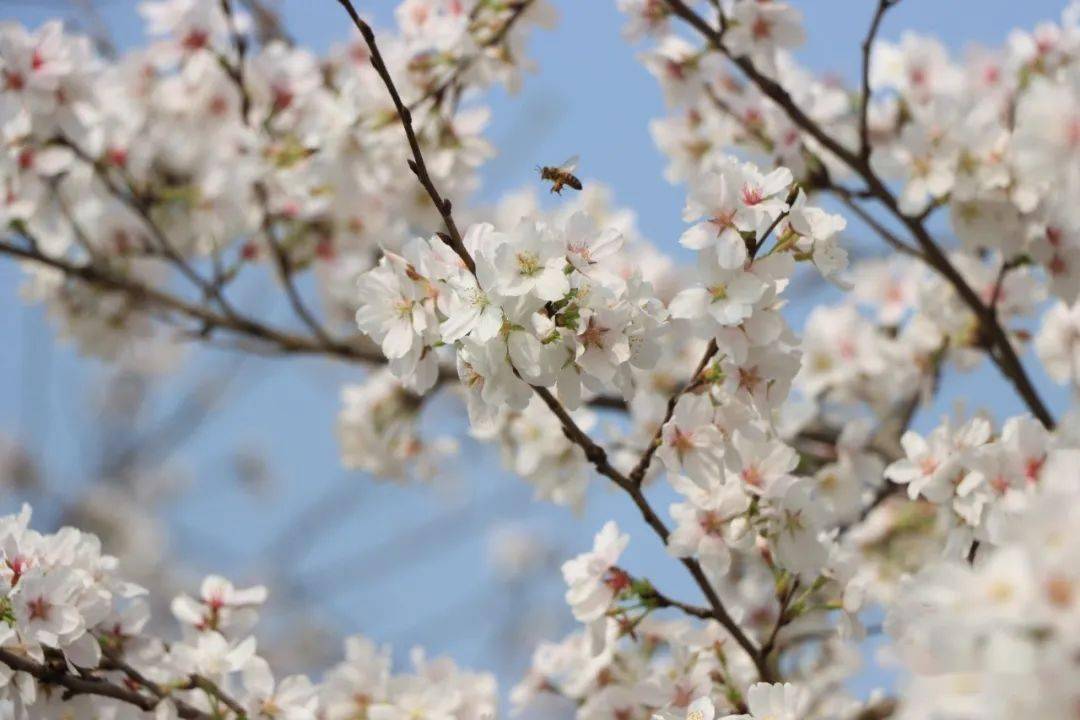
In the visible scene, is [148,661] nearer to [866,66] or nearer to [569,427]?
[569,427]

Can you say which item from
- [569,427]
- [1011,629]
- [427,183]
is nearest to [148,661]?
[569,427]

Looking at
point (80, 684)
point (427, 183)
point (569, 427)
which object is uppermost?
point (427, 183)

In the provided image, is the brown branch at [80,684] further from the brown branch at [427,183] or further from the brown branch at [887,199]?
the brown branch at [887,199]

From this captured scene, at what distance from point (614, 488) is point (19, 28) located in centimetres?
154

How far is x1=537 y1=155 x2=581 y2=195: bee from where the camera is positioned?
162cm

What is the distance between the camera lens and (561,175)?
5.38 feet

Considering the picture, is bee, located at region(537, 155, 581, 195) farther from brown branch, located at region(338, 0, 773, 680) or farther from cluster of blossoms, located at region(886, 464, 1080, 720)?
cluster of blossoms, located at region(886, 464, 1080, 720)

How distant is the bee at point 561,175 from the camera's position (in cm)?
162

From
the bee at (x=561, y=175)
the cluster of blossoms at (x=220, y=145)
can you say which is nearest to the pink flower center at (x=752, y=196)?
the bee at (x=561, y=175)

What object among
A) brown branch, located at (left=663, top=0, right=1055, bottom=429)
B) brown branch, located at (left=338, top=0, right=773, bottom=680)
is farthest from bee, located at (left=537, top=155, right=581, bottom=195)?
brown branch, located at (left=663, top=0, right=1055, bottom=429)

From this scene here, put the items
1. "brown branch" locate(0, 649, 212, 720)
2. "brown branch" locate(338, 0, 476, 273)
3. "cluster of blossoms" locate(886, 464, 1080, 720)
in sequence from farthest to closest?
"brown branch" locate(0, 649, 212, 720) → "brown branch" locate(338, 0, 476, 273) → "cluster of blossoms" locate(886, 464, 1080, 720)

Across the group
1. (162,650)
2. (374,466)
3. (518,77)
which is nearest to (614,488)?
(162,650)

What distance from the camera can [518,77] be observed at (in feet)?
7.98

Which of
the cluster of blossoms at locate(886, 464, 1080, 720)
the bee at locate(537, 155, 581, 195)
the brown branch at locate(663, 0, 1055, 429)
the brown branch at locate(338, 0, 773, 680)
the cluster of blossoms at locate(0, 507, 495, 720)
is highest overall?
the brown branch at locate(663, 0, 1055, 429)
